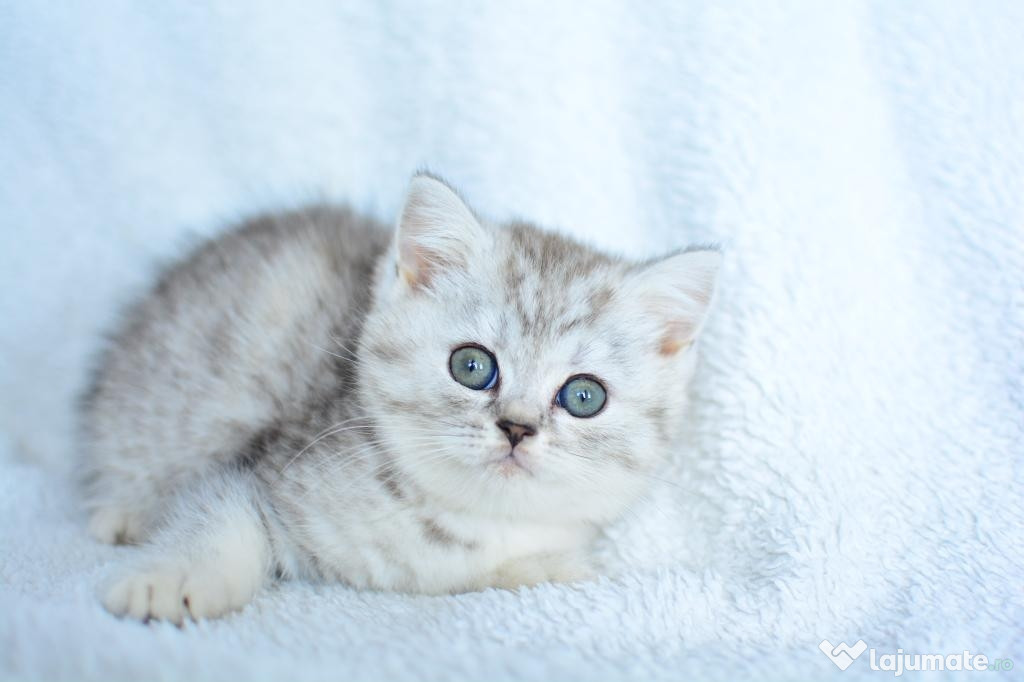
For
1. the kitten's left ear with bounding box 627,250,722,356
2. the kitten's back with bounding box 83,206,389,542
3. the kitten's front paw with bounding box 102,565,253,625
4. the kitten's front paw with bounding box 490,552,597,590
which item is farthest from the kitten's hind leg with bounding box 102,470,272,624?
the kitten's left ear with bounding box 627,250,722,356

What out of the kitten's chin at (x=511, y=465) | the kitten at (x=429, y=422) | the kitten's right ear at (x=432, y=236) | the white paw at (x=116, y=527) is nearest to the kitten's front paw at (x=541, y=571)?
the kitten at (x=429, y=422)

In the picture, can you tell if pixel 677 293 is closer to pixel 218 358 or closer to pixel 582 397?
pixel 582 397

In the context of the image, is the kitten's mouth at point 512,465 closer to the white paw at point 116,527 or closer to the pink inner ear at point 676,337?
the pink inner ear at point 676,337

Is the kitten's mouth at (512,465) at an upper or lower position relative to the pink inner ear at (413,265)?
lower

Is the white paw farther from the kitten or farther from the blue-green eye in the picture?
the blue-green eye

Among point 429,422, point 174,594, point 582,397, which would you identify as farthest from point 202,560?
point 582,397

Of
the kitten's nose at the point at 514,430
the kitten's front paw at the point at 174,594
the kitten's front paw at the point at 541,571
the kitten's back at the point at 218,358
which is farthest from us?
the kitten's back at the point at 218,358

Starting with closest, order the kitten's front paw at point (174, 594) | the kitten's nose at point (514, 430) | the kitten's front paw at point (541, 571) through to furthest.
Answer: the kitten's front paw at point (174, 594) < the kitten's nose at point (514, 430) < the kitten's front paw at point (541, 571)

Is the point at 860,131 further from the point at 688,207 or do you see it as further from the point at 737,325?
the point at 737,325
